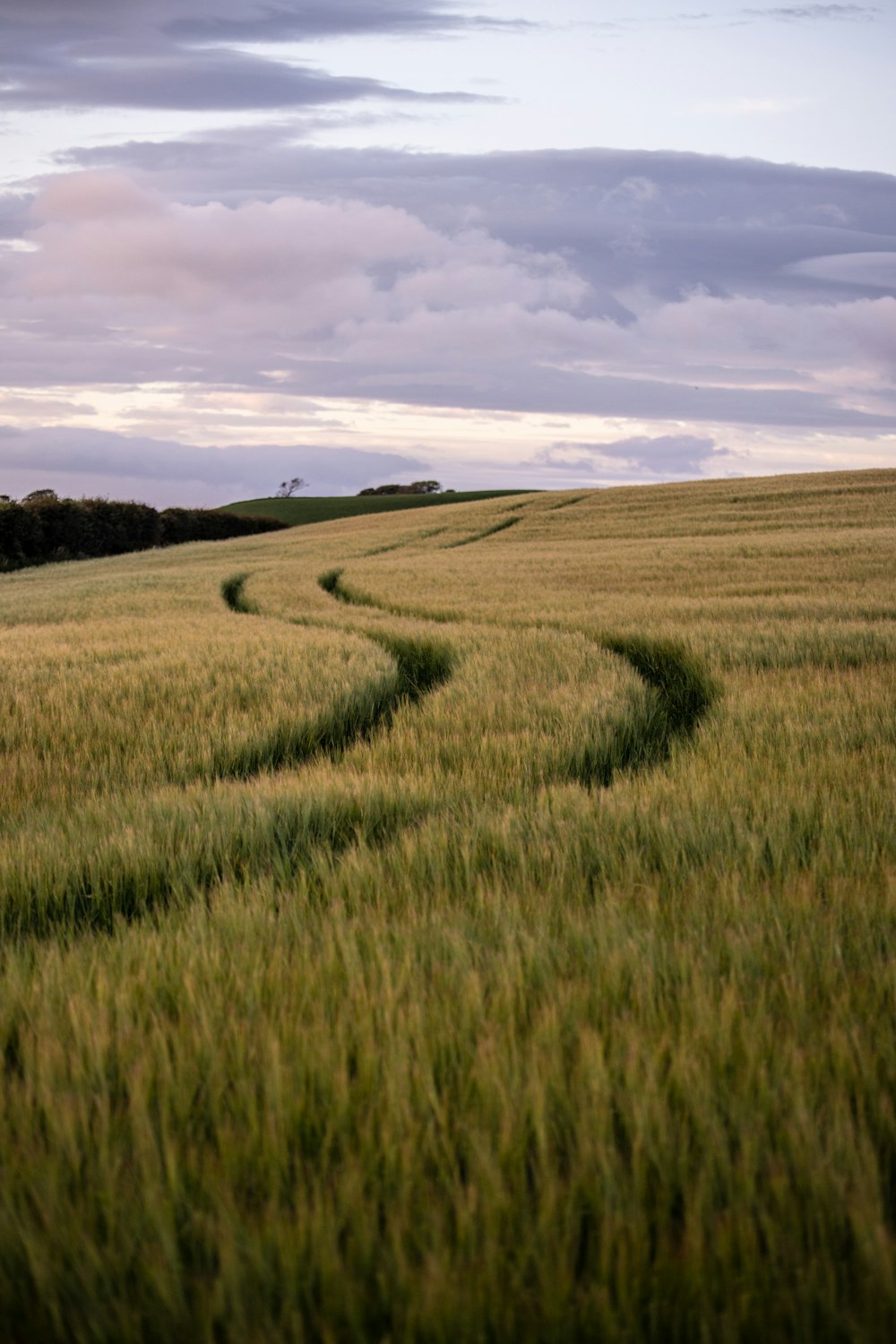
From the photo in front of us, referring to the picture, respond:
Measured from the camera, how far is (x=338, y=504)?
79562 millimetres

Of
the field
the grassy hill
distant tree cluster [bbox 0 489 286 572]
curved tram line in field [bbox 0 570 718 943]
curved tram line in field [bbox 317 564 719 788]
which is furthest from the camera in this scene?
the grassy hill

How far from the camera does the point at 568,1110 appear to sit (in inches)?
59.3

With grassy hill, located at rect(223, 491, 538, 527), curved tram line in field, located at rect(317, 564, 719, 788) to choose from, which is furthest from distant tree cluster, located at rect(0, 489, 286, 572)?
curved tram line in field, located at rect(317, 564, 719, 788)

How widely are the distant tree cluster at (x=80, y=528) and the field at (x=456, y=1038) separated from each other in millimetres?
37172

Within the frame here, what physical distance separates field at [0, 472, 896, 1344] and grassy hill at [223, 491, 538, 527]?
222 ft

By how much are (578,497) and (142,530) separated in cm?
2433

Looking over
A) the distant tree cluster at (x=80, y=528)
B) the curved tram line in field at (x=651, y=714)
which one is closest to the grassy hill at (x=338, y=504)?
the distant tree cluster at (x=80, y=528)

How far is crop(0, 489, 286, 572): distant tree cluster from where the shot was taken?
3838 cm

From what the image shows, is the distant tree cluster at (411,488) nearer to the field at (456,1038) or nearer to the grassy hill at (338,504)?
the grassy hill at (338,504)

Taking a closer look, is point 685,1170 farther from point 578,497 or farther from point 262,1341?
point 578,497

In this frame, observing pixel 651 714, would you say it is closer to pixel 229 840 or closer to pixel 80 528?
pixel 229 840

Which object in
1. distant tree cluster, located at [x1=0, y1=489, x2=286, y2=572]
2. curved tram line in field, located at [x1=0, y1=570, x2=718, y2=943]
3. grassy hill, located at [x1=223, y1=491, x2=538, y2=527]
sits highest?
grassy hill, located at [x1=223, y1=491, x2=538, y2=527]

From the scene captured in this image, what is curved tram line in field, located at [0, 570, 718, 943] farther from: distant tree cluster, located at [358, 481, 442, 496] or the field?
distant tree cluster, located at [358, 481, 442, 496]

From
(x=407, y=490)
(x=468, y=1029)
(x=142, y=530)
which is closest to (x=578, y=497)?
(x=142, y=530)
